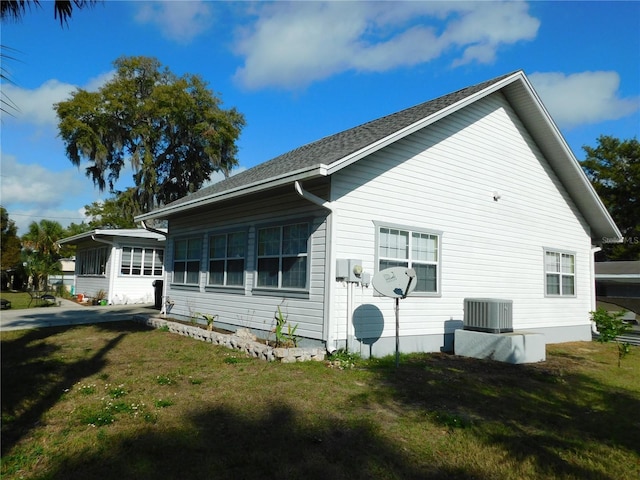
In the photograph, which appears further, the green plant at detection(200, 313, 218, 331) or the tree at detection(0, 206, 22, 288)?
the tree at detection(0, 206, 22, 288)

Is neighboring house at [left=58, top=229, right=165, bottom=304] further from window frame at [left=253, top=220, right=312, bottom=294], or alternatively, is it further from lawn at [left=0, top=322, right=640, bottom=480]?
lawn at [left=0, top=322, right=640, bottom=480]

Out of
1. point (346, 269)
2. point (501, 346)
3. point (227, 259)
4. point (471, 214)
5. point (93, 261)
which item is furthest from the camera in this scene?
point (93, 261)

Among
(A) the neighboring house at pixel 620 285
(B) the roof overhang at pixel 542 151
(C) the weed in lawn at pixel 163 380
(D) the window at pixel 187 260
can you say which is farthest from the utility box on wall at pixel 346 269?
(A) the neighboring house at pixel 620 285

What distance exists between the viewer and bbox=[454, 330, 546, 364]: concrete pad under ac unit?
885 cm

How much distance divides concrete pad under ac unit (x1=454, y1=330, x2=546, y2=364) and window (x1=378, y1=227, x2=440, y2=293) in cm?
120

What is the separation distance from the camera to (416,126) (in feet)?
29.8

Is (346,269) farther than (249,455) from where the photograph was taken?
Yes

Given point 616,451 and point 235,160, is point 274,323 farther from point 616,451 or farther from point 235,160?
point 235,160

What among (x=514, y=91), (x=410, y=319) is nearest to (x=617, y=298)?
(x=514, y=91)

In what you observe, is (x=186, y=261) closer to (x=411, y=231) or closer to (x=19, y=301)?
(x=411, y=231)

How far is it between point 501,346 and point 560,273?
571cm

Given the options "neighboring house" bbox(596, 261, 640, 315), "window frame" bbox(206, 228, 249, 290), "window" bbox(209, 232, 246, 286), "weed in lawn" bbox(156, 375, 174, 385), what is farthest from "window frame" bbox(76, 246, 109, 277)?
"neighboring house" bbox(596, 261, 640, 315)

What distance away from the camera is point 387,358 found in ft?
28.5

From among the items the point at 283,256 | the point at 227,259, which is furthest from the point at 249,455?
the point at 227,259
